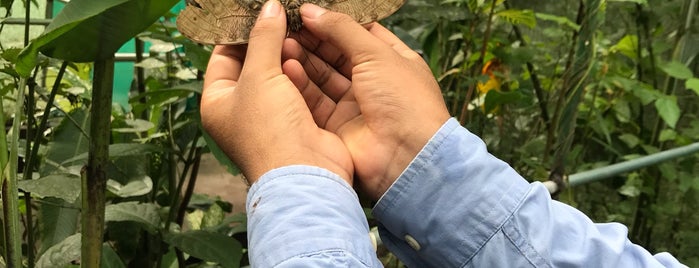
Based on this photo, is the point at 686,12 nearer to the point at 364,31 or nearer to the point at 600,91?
the point at 600,91

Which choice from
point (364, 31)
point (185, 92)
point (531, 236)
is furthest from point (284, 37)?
point (185, 92)

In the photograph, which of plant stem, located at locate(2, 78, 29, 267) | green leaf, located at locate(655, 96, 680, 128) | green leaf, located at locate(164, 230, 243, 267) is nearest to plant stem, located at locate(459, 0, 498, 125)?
green leaf, located at locate(655, 96, 680, 128)

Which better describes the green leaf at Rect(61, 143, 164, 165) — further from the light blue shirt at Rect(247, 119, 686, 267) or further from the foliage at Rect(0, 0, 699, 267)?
the light blue shirt at Rect(247, 119, 686, 267)

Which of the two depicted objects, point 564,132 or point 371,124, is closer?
point 371,124

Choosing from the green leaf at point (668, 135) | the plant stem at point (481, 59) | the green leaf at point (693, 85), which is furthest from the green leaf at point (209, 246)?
the green leaf at point (668, 135)

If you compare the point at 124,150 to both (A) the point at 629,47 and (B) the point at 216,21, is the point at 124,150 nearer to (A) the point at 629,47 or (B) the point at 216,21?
(B) the point at 216,21

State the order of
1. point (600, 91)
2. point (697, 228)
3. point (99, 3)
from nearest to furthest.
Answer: point (99, 3) → point (697, 228) → point (600, 91)

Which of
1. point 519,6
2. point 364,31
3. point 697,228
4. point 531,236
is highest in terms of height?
point 364,31
